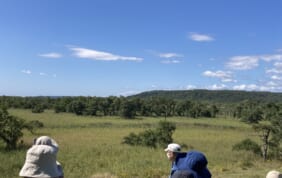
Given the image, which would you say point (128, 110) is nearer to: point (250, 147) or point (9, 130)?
point (250, 147)

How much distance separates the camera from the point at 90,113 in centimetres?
7844

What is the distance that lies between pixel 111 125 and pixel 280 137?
1305 inches

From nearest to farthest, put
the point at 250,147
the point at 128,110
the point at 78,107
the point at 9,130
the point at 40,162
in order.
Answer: the point at 40,162
the point at 9,130
the point at 250,147
the point at 128,110
the point at 78,107

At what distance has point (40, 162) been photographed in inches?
141

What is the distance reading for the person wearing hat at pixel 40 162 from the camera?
3532 mm

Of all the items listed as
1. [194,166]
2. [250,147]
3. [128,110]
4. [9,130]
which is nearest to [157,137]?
[250,147]

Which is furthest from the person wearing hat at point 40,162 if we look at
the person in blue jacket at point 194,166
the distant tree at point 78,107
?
the distant tree at point 78,107

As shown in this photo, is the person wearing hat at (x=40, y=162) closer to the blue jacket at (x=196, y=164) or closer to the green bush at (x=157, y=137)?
the blue jacket at (x=196, y=164)

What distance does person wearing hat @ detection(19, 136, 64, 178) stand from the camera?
3532 mm

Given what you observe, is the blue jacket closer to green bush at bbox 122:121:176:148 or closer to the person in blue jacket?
the person in blue jacket

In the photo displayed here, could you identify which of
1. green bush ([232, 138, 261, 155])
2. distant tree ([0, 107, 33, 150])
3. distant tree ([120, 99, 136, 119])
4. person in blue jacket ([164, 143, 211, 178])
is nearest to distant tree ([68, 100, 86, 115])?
distant tree ([120, 99, 136, 119])

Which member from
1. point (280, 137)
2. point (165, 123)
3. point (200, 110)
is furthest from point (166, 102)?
point (280, 137)

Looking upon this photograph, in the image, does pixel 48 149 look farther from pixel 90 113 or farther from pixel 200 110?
pixel 200 110

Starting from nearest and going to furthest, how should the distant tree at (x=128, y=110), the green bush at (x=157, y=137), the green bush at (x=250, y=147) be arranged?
the green bush at (x=250, y=147) → the green bush at (x=157, y=137) → the distant tree at (x=128, y=110)
